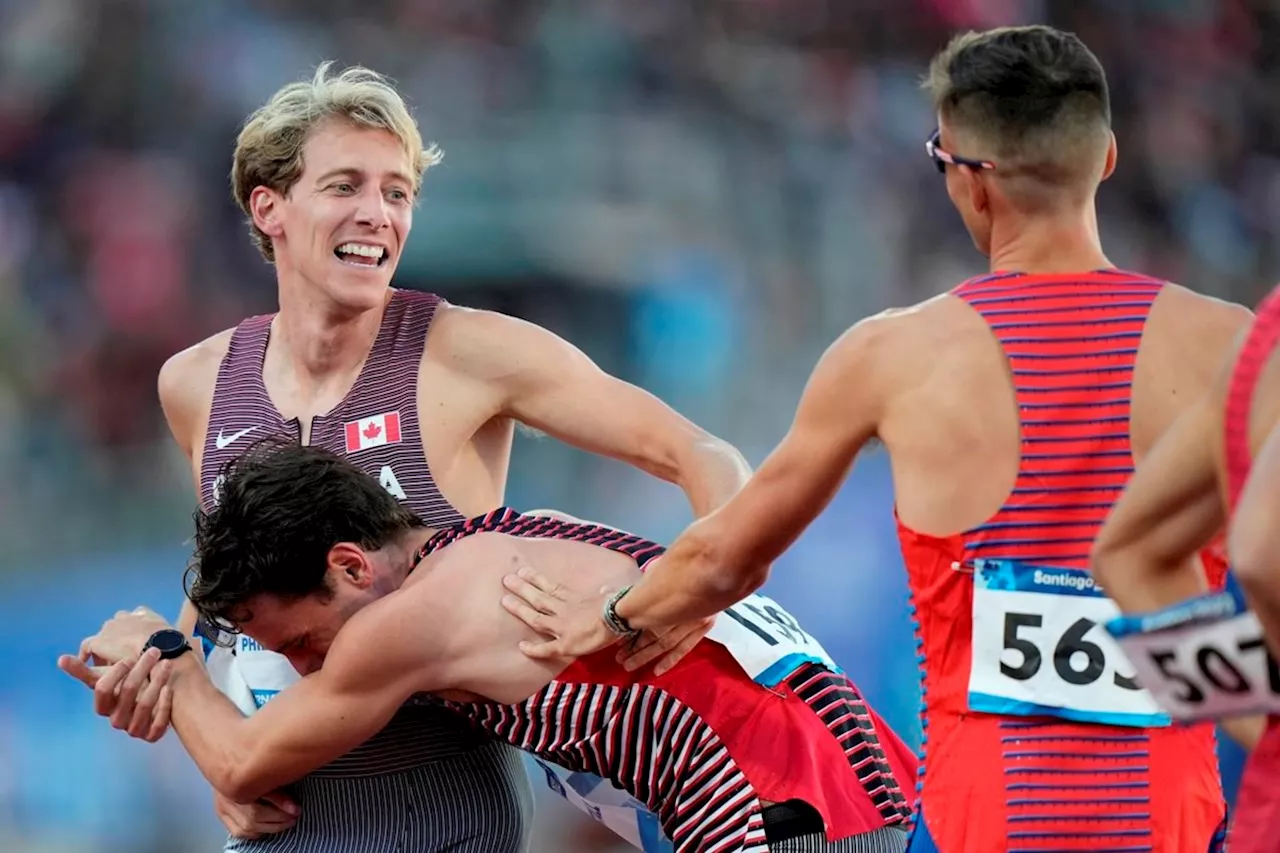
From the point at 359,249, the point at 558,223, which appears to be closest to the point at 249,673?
the point at 359,249

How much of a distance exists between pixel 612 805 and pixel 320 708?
2.06 feet

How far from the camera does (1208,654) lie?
2059mm

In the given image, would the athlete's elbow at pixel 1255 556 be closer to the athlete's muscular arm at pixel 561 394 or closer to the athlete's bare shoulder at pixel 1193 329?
the athlete's bare shoulder at pixel 1193 329

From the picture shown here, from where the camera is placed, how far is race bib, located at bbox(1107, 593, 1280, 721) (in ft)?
6.71

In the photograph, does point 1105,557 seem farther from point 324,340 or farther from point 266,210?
point 266,210

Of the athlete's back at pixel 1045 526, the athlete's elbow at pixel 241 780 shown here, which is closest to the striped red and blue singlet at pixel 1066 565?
the athlete's back at pixel 1045 526

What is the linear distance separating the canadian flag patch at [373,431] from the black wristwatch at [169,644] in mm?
554

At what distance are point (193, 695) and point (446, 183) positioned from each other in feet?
16.1

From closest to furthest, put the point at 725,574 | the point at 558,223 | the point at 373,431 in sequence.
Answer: the point at 725,574
the point at 373,431
the point at 558,223

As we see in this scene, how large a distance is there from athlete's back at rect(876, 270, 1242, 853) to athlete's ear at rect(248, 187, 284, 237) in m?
2.04

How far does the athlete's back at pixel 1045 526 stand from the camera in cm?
268

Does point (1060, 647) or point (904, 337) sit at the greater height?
point (904, 337)

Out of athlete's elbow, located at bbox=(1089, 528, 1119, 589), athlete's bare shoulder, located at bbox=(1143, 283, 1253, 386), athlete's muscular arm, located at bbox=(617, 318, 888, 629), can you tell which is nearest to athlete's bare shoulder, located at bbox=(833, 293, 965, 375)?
athlete's muscular arm, located at bbox=(617, 318, 888, 629)

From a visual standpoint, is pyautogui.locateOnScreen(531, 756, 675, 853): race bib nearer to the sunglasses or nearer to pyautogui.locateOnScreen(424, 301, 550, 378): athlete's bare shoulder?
pyautogui.locateOnScreen(424, 301, 550, 378): athlete's bare shoulder
